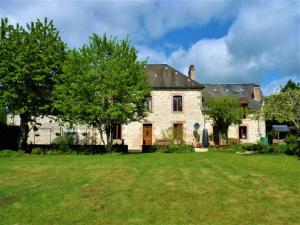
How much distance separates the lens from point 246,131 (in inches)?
1300

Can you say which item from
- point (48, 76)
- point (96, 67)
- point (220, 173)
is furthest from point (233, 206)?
point (48, 76)

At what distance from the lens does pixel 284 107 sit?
20.1 m

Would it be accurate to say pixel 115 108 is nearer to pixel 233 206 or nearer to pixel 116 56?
pixel 116 56

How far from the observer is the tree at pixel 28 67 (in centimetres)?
1952

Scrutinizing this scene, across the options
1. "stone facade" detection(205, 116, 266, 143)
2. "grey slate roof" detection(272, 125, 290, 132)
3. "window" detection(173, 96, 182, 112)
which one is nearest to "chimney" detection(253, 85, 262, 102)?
"stone facade" detection(205, 116, 266, 143)

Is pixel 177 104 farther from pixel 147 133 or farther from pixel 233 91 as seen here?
pixel 233 91

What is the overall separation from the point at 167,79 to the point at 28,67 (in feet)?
46.8

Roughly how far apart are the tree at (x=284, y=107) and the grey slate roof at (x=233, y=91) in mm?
14184

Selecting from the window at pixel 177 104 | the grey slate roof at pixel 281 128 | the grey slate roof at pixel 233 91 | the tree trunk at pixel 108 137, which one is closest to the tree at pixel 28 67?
the tree trunk at pixel 108 137

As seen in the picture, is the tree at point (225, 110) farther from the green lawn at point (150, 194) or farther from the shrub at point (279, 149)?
the green lawn at point (150, 194)

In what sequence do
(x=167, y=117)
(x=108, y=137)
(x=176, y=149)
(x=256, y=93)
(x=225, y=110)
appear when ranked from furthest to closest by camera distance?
1. (x=256, y=93)
2. (x=167, y=117)
3. (x=225, y=110)
4. (x=176, y=149)
5. (x=108, y=137)

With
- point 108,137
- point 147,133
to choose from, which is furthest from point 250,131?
point 108,137

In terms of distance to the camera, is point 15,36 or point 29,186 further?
point 15,36

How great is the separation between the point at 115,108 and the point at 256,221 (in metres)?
13.0
